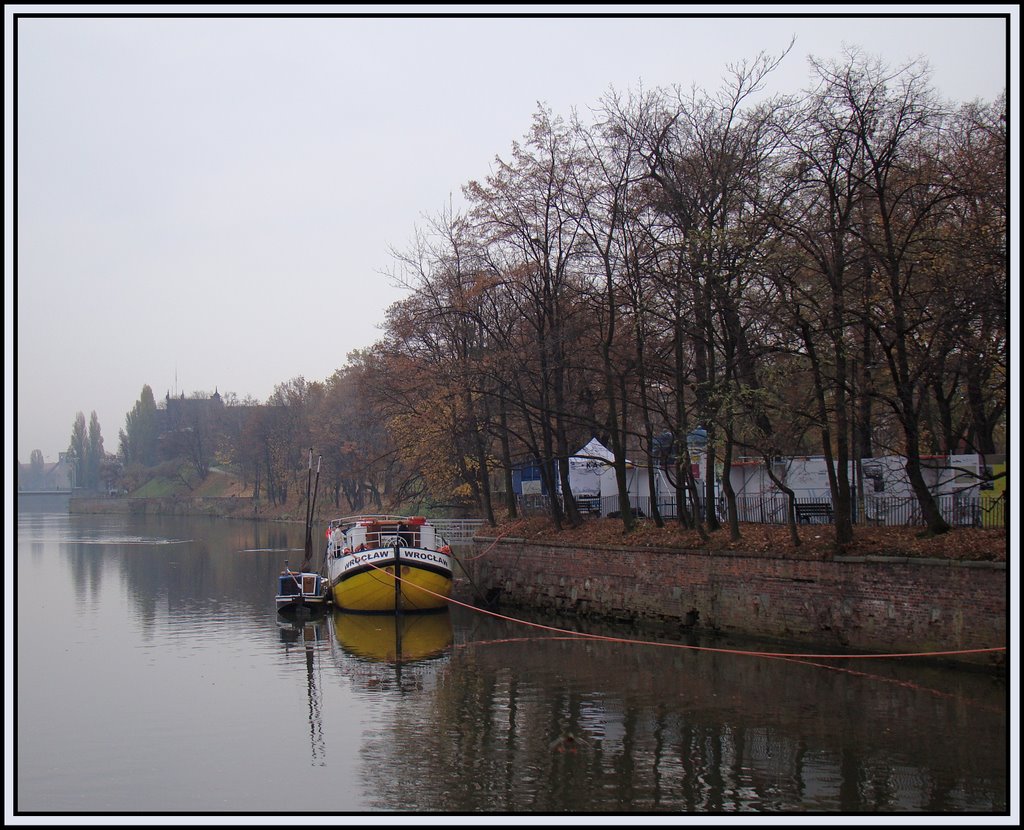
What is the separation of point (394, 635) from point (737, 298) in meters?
13.4

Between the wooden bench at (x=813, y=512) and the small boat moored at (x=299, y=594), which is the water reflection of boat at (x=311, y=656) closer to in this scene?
the small boat moored at (x=299, y=594)

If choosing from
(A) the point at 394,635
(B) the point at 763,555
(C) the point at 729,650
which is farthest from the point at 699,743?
(A) the point at 394,635

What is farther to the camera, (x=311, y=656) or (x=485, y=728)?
(x=311, y=656)

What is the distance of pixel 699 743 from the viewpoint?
48.9ft

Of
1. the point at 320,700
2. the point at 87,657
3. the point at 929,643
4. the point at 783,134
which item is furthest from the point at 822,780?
the point at 87,657

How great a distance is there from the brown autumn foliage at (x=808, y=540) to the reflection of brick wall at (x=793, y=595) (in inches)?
12.5

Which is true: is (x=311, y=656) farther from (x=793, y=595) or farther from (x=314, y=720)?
(x=793, y=595)

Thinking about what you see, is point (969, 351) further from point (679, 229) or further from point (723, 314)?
point (679, 229)

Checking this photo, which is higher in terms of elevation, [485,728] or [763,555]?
[763,555]

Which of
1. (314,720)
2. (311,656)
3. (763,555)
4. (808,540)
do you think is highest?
(808,540)

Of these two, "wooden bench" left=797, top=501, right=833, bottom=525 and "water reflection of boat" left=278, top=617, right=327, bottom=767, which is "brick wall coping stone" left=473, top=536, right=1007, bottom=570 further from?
"water reflection of boat" left=278, top=617, right=327, bottom=767

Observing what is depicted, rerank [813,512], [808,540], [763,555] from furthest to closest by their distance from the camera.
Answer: [813,512], [808,540], [763,555]

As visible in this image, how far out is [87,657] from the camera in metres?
24.6

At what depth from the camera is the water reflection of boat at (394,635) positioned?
24.9m
